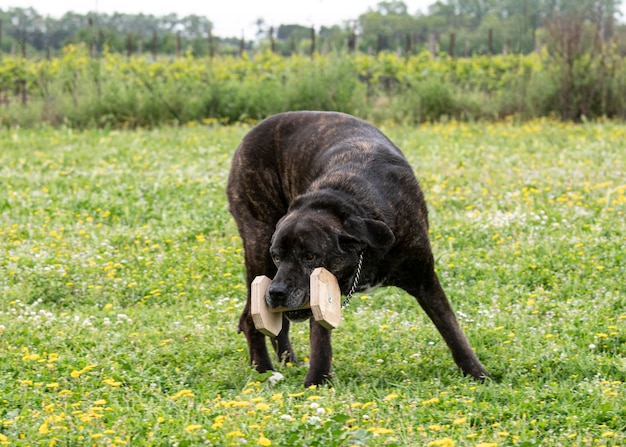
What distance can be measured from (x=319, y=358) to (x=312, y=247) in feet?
2.68

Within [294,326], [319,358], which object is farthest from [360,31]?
[319,358]

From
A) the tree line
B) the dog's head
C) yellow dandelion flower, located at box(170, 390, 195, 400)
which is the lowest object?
yellow dandelion flower, located at box(170, 390, 195, 400)

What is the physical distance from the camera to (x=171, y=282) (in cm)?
739

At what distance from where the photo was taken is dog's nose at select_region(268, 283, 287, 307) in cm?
443

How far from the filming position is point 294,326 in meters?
6.60

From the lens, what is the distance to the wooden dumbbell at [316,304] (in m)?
4.28

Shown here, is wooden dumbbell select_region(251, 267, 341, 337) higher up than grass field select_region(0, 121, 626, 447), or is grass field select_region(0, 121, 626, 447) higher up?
wooden dumbbell select_region(251, 267, 341, 337)

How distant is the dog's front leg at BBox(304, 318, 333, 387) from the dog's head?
40 cm

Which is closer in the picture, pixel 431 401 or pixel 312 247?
pixel 431 401

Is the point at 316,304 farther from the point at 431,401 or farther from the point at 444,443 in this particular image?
the point at 444,443

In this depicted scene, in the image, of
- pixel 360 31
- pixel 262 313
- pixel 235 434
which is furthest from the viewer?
pixel 360 31

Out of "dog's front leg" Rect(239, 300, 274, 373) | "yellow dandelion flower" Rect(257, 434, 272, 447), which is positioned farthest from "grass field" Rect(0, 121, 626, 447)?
"dog's front leg" Rect(239, 300, 274, 373)

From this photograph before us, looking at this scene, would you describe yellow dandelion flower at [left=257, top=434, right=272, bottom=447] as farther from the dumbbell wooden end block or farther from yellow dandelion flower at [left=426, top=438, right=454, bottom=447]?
the dumbbell wooden end block

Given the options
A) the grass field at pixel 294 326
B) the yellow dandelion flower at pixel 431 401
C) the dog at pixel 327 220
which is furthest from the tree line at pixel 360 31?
the yellow dandelion flower at pixel 431 401
